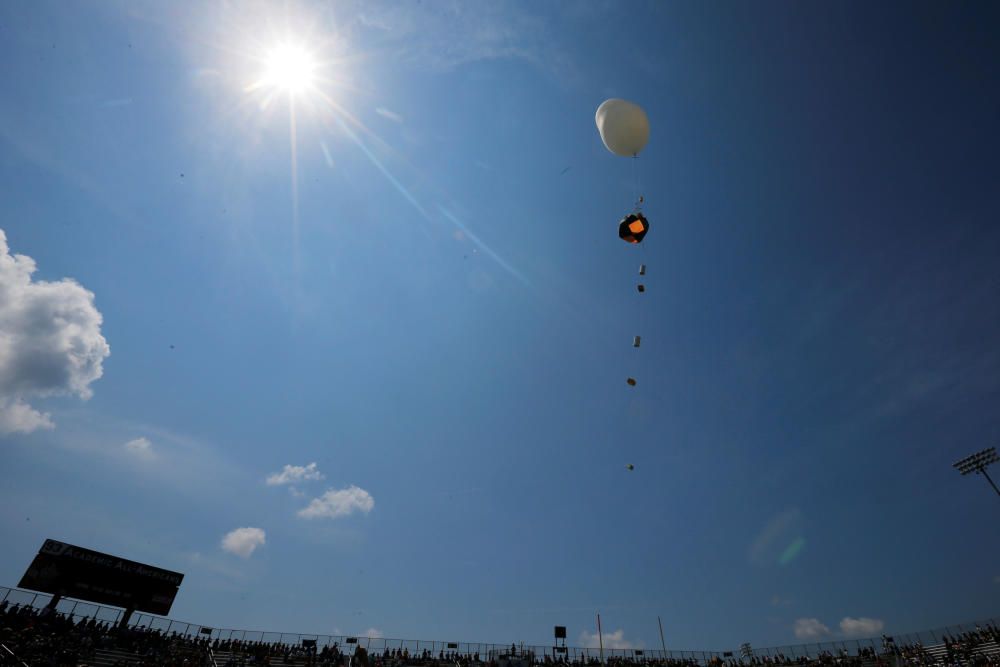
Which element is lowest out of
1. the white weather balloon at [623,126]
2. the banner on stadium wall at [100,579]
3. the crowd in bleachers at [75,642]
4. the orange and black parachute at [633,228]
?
the crowd in bleachers at [75,642]

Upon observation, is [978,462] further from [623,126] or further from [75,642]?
[75,642]

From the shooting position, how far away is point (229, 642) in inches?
1607

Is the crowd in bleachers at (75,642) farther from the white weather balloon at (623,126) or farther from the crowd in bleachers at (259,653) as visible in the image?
the white weather balloon at (623,126)

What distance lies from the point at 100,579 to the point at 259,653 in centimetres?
1349

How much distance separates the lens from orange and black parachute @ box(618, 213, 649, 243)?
19.9 meters

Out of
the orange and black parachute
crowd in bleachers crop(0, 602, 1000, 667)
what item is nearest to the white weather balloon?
the orange and black parachute

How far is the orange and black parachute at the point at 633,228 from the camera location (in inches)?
784

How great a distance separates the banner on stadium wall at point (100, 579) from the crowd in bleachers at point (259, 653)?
1.53 meters

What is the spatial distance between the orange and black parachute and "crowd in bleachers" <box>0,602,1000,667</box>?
29703 millimetres

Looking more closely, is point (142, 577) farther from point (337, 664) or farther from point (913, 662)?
point (913, 662)

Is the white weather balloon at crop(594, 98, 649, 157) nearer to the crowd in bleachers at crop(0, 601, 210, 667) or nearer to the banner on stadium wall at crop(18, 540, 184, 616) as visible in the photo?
the crowd in bleachers at crop(0, 601, 210, 667)

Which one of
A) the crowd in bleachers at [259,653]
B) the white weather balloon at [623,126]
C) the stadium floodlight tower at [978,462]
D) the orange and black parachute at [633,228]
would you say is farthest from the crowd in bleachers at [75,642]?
the stadium floodlight tower at [978,462]

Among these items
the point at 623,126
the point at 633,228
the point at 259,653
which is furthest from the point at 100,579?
the point at 623,126

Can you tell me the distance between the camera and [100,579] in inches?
1431
